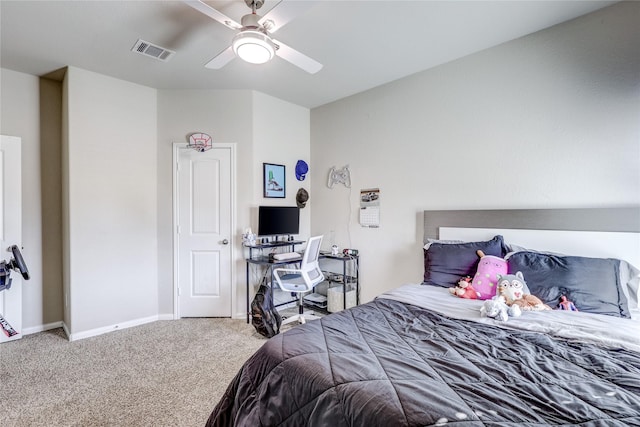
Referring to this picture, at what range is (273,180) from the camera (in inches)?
151

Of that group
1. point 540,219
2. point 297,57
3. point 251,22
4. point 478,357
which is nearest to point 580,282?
point 540,219

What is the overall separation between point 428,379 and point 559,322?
1.02m

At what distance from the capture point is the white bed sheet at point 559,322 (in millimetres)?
1398

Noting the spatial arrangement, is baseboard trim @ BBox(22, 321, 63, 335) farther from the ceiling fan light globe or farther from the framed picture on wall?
the ceiling fan light globe

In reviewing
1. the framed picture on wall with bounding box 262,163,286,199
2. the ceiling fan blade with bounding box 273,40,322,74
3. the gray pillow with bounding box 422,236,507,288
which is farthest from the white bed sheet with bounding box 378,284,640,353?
the framed picture on wall with bounding box 262,163,286,199

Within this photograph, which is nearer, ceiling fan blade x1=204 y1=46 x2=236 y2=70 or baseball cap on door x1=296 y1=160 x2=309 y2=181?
ceiling fan blade x1=204 y1=46 x2=236 y2=70

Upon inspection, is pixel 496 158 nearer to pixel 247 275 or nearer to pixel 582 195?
pixel 582 195

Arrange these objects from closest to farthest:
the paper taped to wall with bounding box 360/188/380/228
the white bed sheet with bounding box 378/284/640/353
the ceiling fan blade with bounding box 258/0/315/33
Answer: the white bed sheet with bounding box 378/284/640/353, the ceiling fan blade with bounding box 258/0/315/33, the paper taped to wall with bounding box 360/188/380/228

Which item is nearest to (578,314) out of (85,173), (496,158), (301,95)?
(496,158)

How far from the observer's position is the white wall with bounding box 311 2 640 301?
2111mm

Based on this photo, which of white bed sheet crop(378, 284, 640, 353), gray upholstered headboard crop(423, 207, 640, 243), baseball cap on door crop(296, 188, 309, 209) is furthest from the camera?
baseball cap on door crop(296, 188, 309, 209)

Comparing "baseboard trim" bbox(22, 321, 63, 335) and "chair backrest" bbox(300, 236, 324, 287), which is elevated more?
"chair backrest" bbox(300, 236, 324, 287)

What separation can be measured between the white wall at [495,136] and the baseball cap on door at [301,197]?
32cm

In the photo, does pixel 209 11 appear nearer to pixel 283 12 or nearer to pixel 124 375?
pixel 283 12
